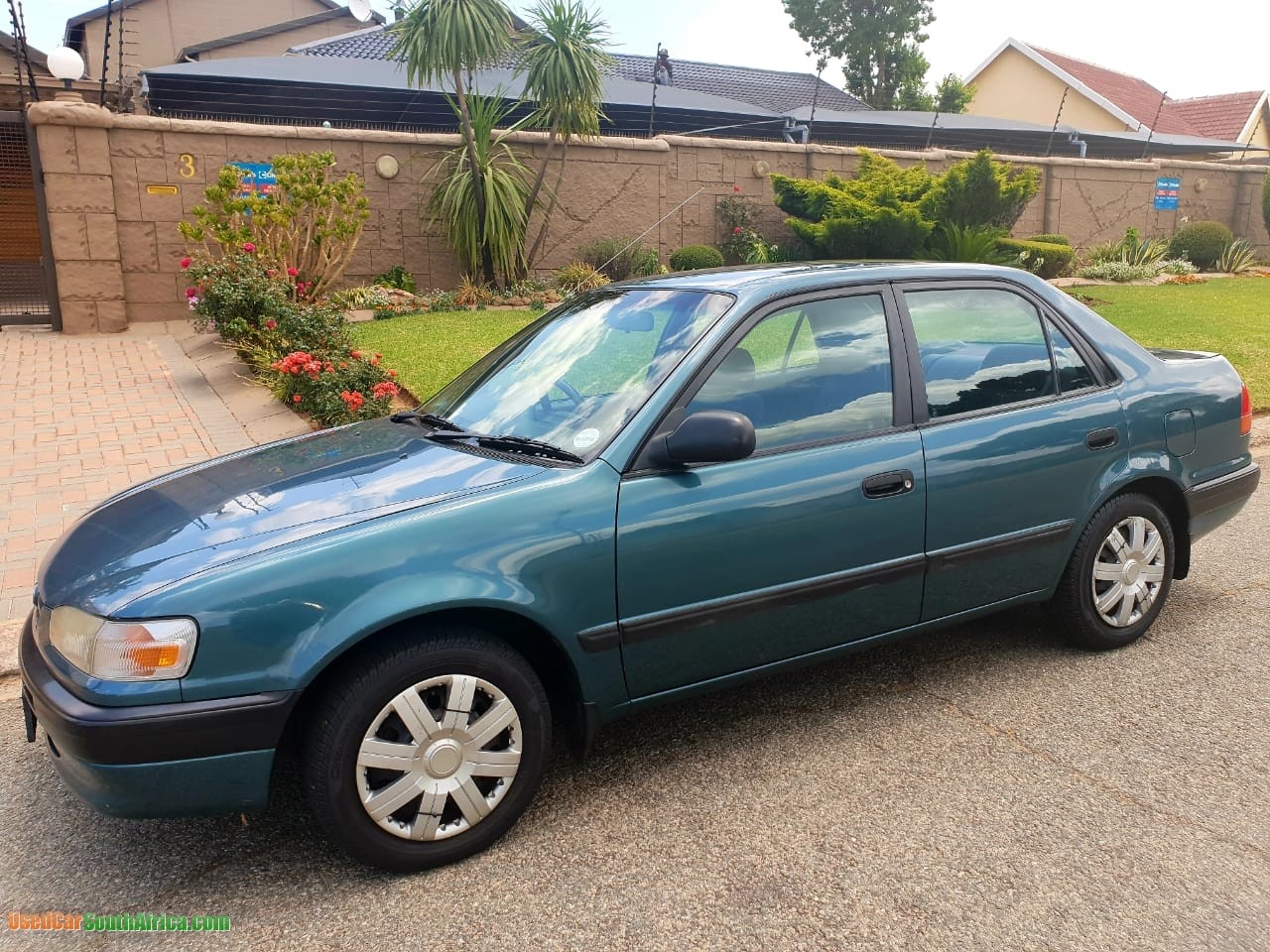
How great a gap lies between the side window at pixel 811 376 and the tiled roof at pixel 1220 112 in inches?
1703

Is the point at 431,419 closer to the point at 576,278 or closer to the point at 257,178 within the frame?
the point at 257,178

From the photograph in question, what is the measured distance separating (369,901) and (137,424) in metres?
6.68

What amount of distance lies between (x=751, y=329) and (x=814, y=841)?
159 cm

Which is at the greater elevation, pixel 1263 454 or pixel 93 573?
pixel 93 573

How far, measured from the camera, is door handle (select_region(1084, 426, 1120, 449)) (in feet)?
12.6

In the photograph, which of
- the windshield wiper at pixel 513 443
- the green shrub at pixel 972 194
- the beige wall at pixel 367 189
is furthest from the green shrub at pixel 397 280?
the windshield wiper at pixel 513 443

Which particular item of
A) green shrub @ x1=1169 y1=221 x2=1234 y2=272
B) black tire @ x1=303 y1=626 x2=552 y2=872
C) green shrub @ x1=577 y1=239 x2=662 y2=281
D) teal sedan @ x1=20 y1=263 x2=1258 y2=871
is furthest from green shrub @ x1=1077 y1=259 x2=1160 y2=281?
black tire @ x1=303 y1=626 x2=552 y2=872

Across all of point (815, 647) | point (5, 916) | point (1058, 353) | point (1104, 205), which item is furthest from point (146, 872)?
point (1104, 205)

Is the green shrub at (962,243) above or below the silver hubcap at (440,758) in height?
above

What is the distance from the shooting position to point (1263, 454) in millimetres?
7418

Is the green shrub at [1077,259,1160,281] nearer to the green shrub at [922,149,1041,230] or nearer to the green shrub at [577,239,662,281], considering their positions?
the green shrub at [922,149,1041,230]

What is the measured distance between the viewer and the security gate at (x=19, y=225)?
1292cm

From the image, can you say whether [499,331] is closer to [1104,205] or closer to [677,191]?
[677,191]

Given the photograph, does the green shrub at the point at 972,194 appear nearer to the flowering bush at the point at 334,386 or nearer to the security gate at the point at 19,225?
the flowering bush at the point at 334,386
